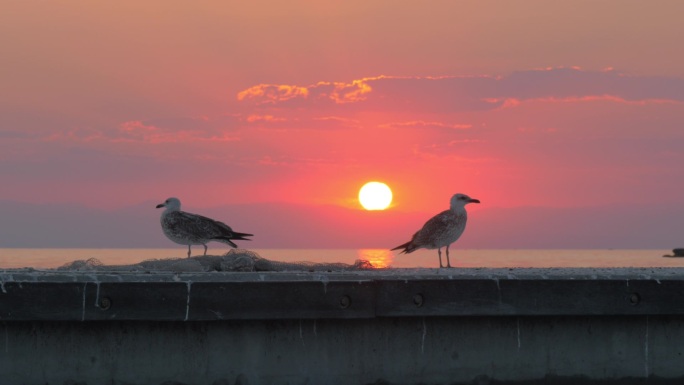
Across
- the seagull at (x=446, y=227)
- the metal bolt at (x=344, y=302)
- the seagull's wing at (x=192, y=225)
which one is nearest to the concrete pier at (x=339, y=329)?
the metal bolt at (x=344, y=302)

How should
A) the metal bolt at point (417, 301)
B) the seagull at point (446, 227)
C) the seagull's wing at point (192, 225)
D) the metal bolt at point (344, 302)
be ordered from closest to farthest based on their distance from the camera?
the metal bolt at point (344, 302) → the metal bolt at point (417, 301) → the seagull at point (446, 227) → the seagull's wing at point (192, 225)

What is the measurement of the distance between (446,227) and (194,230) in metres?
6.12

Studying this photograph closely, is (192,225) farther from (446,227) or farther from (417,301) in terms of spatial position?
(417,301)

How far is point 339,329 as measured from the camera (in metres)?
7.89

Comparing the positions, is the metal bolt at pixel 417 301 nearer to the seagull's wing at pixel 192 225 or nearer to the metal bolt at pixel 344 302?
the metal bolt at pixel 344 302

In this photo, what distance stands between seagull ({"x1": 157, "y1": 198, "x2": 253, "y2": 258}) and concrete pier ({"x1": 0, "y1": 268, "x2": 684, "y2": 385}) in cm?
1149

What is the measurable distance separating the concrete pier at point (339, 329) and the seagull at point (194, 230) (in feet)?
37.7

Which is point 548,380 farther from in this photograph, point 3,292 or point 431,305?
point 3,292

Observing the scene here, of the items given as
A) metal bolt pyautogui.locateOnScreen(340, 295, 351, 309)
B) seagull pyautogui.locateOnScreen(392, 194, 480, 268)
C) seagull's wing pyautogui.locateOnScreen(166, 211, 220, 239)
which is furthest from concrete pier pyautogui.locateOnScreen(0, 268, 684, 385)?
seagull's wing pyautogui.locateOnScreen(166, 211, 220, 239)

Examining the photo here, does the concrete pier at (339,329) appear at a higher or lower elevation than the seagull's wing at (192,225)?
lower

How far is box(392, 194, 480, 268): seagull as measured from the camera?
16438 mm

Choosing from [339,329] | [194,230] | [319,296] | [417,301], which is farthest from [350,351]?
[194,230]

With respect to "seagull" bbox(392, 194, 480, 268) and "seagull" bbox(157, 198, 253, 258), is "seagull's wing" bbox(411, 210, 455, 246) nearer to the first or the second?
"seagull" bbox(392, 194, 480, 268)

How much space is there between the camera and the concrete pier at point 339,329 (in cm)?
759
